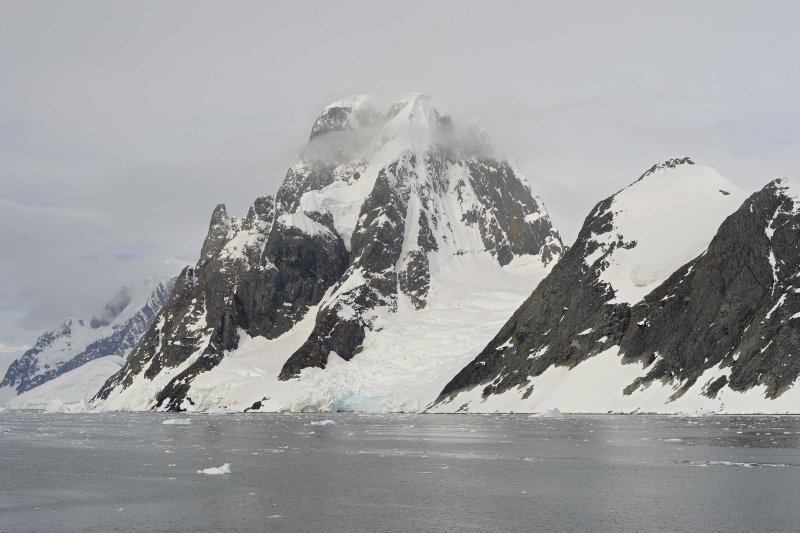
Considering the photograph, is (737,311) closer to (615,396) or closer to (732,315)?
(732,315)

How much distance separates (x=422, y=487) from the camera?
49594 mm

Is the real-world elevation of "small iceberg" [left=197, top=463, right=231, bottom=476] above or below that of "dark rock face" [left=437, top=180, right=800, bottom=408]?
below

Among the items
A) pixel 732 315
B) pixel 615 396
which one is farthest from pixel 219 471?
pixel 732 315

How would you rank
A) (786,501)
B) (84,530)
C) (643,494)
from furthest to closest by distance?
(643,494)
(786,501)
(84,530)

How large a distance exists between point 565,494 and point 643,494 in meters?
3.90

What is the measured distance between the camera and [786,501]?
40.9m

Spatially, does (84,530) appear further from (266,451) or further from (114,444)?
(114,444)

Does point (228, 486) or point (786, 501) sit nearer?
point (786, 501)

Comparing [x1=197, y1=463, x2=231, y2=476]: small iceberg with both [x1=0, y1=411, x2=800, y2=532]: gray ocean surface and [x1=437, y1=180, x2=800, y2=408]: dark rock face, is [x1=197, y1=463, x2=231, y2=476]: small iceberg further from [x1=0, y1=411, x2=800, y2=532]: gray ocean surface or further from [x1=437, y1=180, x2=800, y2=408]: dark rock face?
[x1=437, y1=180, x2=800, y2=408]: dark rock face

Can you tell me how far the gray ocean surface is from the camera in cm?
3784

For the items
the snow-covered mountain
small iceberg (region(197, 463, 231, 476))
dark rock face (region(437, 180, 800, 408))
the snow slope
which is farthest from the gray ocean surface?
dark rock face (region(437, 180, 800, 408))

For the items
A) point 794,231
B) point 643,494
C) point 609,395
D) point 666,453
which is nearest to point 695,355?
point 609,395

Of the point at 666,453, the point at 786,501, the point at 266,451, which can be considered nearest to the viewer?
the point at 786,501

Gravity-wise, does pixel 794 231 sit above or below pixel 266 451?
above
